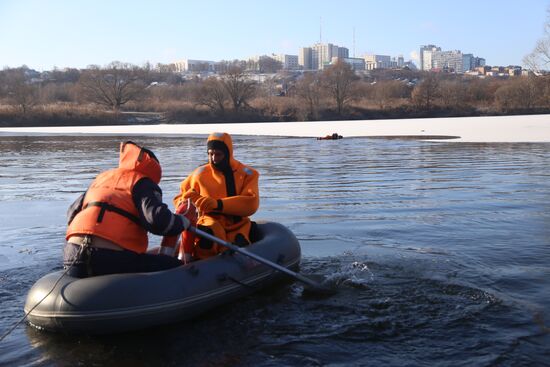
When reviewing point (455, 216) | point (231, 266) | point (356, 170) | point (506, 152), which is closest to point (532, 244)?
point (455, 216)

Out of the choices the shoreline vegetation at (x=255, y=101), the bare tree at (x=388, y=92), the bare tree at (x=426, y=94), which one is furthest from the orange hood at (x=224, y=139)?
the bare tree at (x=388, y=92)

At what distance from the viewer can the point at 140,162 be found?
15.0 ft

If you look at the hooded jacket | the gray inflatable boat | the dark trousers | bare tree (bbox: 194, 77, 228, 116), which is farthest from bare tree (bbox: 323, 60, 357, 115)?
the dark trousers

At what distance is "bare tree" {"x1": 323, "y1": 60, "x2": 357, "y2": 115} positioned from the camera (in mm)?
61688

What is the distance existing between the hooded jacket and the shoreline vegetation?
4841cm

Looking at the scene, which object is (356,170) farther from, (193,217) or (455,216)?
(193,217)

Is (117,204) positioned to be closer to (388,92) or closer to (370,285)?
(370,285)

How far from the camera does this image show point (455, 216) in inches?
350

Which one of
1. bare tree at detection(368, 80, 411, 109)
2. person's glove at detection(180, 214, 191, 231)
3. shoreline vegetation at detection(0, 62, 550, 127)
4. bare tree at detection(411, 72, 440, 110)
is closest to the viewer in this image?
person's glove at detection(180, 214, 191, 231)

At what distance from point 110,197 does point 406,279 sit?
3.00m

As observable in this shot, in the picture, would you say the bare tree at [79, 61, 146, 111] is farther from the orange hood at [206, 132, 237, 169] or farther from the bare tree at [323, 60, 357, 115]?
the orange hood at [206, 132, 237, 169]

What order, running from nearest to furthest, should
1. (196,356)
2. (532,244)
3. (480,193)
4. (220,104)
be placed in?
(196,356)
(532,244)
(480,193)
(220,104)

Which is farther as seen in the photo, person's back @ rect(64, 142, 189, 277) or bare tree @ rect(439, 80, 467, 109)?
bare tree @ rect(439, 80, 467, 109)

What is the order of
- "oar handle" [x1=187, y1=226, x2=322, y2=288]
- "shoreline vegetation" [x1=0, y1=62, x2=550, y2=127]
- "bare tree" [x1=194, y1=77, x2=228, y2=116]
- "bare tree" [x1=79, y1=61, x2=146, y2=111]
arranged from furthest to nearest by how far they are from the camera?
1. "bare tree" [x1=79, y1=61, x2=146, y2=111]
2. "bare tree" [x1=194, y1=77, x2=228, y2=116]
3. "shoreline vegetation" [x1=0, y1=62, x2=550, y2=127]
4. "oar handle" [x1=187, y1=226, x2=322, y2=288]
